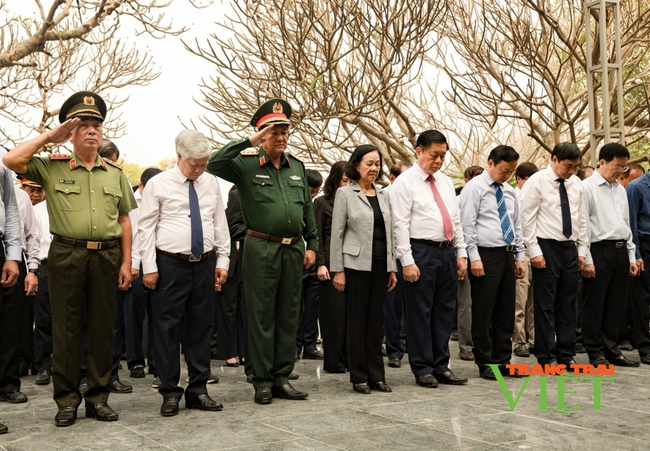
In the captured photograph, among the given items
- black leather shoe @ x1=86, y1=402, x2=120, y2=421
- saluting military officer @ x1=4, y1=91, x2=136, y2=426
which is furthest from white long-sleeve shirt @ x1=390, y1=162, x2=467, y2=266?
black leather shoe @ x1=86, y1=402, x2=120, y2=421

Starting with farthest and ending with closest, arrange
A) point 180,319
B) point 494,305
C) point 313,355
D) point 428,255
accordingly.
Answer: point 313,355 → point 494,305 → point 428,255 → point 180,319

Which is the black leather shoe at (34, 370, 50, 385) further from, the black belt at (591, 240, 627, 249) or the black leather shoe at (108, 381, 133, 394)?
the black belt at (591, 240, 627, 249)

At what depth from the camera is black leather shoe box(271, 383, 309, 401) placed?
226 inches

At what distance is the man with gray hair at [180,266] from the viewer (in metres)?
5.33

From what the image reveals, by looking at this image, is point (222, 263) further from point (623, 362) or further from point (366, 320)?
point (623, 362)

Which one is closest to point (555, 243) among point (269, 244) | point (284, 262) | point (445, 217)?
point (445, 217)

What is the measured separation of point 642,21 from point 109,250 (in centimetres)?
1224

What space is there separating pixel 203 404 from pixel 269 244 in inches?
48.2

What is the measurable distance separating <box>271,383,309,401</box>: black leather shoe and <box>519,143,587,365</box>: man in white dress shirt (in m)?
2.51

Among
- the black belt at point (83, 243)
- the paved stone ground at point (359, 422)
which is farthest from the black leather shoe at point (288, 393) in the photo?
the black belt at point (83, 243)

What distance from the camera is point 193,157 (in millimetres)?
5363

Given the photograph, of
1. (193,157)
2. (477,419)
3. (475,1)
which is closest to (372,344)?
(477,419)

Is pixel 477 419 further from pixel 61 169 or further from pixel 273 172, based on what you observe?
pixel 61 169

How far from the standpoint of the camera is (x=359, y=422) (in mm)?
4914
